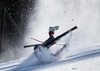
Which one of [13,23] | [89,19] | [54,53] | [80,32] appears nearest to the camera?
[54,53]

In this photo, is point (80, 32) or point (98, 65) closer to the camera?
point (98, 65)

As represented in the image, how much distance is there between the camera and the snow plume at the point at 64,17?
19312 millimetres

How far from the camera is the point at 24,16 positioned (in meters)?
25.2

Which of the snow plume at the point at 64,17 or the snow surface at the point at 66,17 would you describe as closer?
the snow surface at the point at 66,17

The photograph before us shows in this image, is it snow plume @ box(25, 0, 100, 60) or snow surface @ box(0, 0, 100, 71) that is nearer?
snow surface @ box(0, 0, 100, 71)

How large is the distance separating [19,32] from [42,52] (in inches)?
591

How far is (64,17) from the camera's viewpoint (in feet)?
71.4

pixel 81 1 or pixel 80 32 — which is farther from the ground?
pixel 81 1

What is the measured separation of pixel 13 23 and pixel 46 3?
3.55m

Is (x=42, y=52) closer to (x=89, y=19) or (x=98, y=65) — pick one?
(x=98, y=65)

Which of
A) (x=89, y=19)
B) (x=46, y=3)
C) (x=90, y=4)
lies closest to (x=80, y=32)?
(x=89, y=19)

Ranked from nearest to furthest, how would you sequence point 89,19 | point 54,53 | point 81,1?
1. point 54,53
2. point 89,19
3. point 81,1

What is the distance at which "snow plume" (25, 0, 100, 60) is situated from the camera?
63.4ft

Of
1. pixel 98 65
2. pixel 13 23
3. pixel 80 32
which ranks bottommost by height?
pixel 98 65
